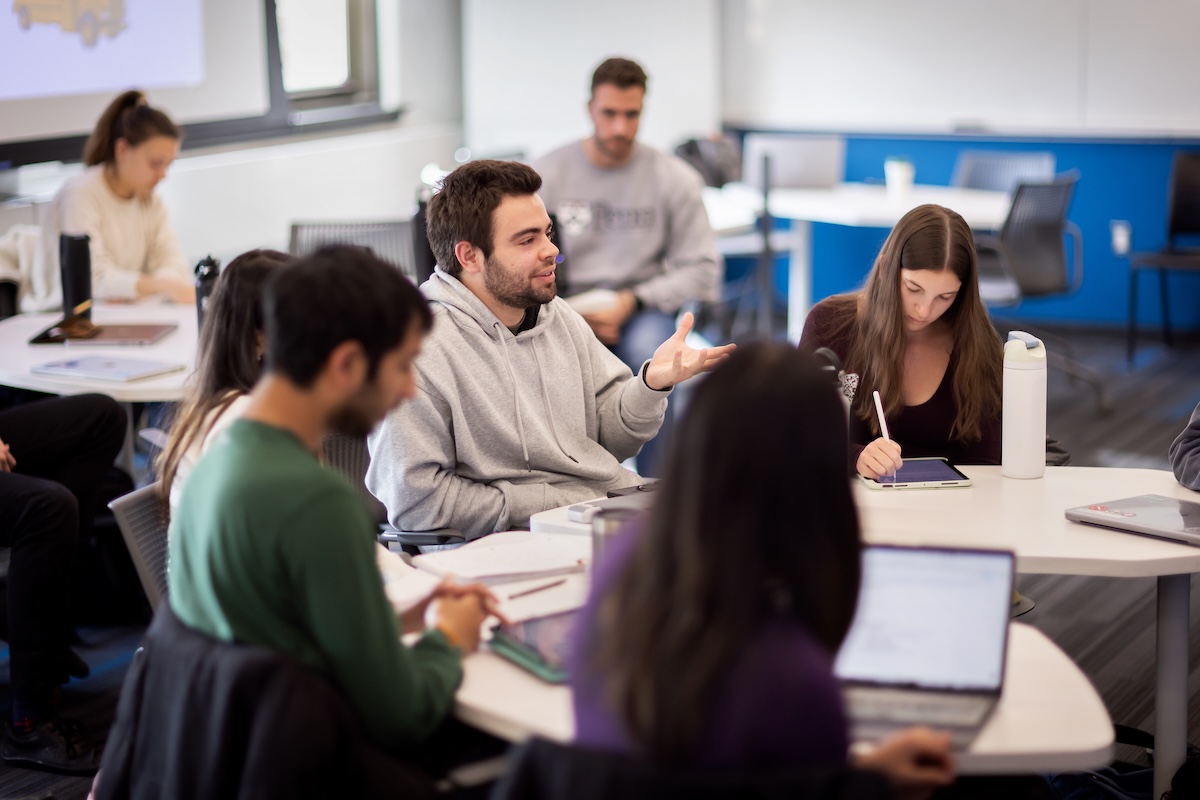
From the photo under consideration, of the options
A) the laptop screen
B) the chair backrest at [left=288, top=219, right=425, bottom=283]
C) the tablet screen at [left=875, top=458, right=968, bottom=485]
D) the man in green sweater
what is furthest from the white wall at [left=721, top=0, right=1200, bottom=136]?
the man in green sweater

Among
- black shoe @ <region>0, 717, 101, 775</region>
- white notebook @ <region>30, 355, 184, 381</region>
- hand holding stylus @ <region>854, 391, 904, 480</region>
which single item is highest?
white notebook @ <region>30, 355, 184, 381</region>

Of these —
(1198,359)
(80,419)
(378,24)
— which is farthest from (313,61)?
(1198,359)

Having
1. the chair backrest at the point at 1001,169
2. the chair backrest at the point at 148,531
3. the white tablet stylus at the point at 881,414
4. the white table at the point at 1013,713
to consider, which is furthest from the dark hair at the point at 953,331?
the chair backrest at the point at 1001,169

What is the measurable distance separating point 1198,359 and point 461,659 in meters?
5.71

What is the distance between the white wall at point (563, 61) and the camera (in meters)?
7.13

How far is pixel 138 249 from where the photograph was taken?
4.43 metres

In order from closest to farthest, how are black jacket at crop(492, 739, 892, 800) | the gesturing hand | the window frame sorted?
black jacket at crop(492, 739, 892, 800)
the gesturing hand
the window frame

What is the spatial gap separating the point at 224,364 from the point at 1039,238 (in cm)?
436

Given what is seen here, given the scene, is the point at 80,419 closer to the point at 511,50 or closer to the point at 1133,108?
the point at 511,50

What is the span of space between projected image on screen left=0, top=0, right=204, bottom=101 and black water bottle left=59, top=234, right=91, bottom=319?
4.99ft

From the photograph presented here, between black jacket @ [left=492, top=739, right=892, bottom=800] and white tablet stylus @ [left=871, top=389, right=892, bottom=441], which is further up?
white tablet stylus @ [left=871, top=389, right=892, bottom=441]

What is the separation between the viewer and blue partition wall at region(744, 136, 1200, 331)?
6.89 m

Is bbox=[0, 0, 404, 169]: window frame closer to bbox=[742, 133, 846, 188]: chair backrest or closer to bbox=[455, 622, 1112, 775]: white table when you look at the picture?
bbox=[742, 133, 846, 188]: chair backrest

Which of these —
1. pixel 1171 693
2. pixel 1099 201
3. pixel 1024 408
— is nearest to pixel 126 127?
pixel 1024 408
